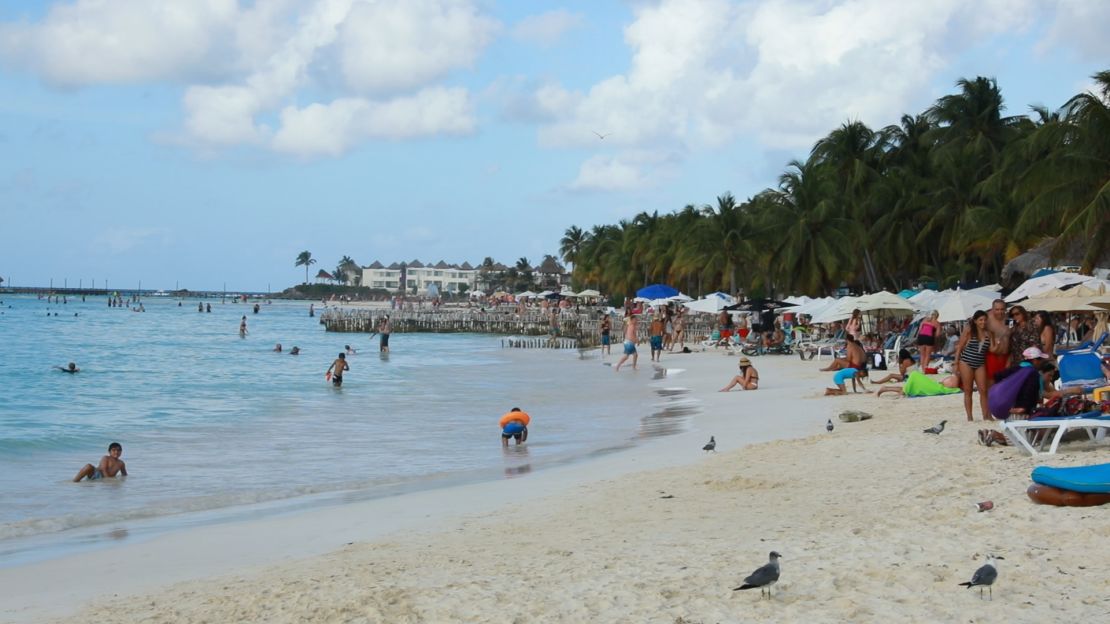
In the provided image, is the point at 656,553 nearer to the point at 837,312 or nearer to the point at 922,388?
the point at 922,388

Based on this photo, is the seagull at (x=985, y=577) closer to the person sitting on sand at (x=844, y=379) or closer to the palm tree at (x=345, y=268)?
the person sitting on sand at (x=844, y=379)

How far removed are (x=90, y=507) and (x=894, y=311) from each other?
25332 mm

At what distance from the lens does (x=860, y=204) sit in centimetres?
4553

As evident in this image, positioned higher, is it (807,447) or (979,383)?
(979,383)

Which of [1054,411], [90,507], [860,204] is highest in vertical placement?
[860,204]

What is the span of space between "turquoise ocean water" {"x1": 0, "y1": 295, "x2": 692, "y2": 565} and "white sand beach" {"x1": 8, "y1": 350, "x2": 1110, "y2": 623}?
1.55m

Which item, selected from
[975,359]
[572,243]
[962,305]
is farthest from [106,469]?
[572,243]

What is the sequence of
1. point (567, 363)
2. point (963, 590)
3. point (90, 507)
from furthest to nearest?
point (567, 363) → point (90, 507) → point (963, 590)

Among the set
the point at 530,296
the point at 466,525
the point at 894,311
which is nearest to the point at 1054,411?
the point at 466,525

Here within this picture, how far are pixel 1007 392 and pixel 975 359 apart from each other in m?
0.87

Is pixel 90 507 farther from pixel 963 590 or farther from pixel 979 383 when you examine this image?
pixel 979 383

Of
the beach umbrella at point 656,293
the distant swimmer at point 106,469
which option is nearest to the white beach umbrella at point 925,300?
the beach umbrella at point 656,293

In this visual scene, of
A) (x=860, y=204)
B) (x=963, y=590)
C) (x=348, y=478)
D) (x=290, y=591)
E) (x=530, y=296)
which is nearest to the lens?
(x=963, y=590)

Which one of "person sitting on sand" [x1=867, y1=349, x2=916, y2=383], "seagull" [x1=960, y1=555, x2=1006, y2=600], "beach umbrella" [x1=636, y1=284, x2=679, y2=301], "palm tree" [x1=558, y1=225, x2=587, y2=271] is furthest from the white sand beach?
"palm tree" [x1=558, y1=225, x2=587, y2=271]
